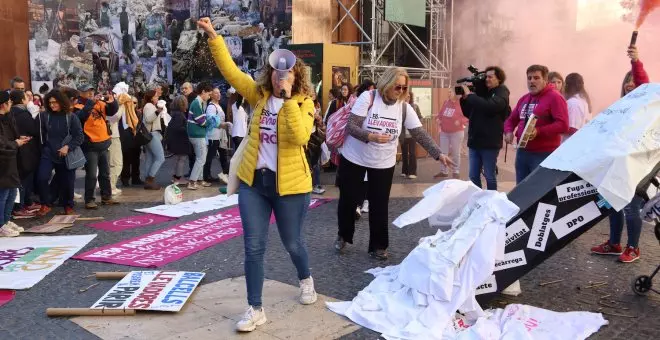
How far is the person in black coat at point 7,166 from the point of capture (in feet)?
20.9

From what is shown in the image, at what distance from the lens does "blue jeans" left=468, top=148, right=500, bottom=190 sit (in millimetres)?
6616

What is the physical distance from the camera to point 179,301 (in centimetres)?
414

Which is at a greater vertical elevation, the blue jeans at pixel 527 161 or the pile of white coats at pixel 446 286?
the blue jeans at pixel 527 161

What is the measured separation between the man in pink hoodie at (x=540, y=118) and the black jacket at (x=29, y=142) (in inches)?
231

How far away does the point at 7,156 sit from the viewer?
20.9ft

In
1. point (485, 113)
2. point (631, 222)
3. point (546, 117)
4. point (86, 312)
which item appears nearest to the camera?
point (86, 312)

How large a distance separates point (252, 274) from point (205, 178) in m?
7.10

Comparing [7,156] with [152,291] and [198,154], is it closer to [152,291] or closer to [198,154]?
[152,291]

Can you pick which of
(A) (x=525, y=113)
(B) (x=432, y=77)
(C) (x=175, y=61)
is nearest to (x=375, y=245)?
(A) (x=525, y=113)

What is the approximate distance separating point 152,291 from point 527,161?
12.6ft

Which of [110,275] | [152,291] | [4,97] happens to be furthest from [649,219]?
[4,97]

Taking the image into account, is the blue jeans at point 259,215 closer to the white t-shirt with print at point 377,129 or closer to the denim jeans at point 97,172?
the white t-shirt with print at point 377,129

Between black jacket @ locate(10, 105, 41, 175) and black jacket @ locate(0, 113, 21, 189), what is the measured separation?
495mm

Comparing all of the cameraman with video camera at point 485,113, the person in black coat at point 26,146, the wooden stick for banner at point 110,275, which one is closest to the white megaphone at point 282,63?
the wooden stick for banner at point 110,275
